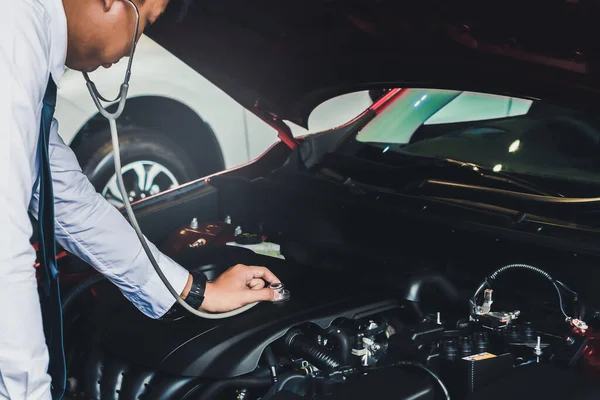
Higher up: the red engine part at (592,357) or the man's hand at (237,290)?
the man's hand at (237,290)

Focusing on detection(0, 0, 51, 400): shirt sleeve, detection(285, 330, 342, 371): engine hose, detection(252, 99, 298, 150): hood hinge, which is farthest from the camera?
detection(252, 99, 298, 150): hood hinge

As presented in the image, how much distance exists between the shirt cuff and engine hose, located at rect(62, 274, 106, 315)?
0.27 metres

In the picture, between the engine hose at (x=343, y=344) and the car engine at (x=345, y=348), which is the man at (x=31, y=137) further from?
the engine hose at (x=343, y=344)

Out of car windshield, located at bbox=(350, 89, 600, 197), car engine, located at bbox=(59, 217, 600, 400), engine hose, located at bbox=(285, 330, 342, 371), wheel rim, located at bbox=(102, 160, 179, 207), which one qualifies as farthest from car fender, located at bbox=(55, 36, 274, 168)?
engine hose, located at bbox=(285, 330, 342, 371)

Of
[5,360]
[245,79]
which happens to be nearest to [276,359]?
[5,360]

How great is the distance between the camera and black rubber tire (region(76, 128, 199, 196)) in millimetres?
4129

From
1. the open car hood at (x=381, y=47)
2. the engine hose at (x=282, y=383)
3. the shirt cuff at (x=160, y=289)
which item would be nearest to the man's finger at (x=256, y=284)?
the shirt cuff at (x=160, y=289)

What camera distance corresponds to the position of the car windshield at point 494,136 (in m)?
1.83

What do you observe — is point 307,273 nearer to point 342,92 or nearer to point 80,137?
point 342,92

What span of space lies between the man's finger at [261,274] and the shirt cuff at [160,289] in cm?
16

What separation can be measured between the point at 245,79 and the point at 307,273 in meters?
0.67

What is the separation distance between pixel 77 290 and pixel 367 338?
2.53ft

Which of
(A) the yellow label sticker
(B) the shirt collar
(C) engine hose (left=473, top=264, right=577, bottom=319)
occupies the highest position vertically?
(B) the shirt collar

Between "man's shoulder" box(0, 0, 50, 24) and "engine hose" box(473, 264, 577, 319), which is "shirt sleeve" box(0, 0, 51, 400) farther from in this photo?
"engine hose" box(473, 264, 577, 319)
